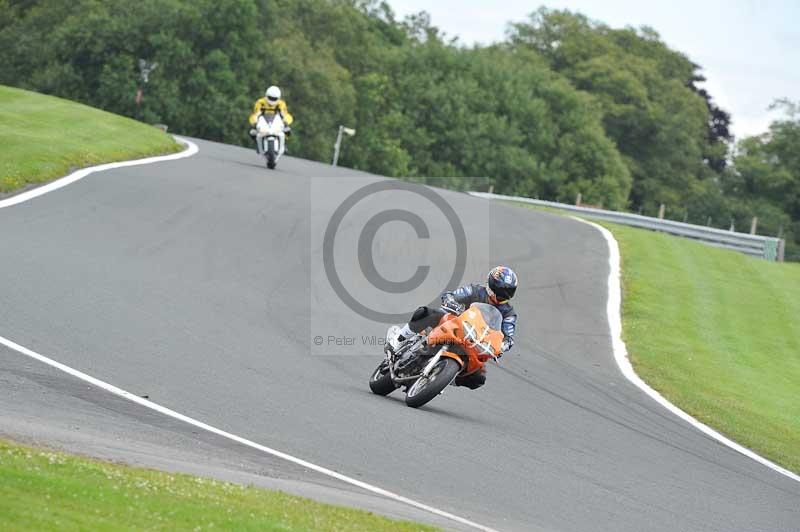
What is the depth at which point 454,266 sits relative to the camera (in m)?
21.8

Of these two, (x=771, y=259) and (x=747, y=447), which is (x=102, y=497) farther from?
(x=771, y=259)

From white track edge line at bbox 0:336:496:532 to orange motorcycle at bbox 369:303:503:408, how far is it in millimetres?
2743

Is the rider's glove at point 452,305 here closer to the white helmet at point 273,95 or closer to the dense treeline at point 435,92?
the white helmet at point 273,95

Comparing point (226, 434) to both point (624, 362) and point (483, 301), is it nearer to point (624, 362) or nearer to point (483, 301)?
point (483, 301)

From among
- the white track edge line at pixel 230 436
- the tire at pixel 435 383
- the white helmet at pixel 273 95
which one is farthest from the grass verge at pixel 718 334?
the white helmet at pixel 273 95

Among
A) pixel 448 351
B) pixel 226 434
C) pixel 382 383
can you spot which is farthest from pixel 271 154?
pixel 226 434

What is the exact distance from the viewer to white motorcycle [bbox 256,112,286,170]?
97.5ft

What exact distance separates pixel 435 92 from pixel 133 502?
7838cm

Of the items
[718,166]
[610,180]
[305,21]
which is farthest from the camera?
[718,166]

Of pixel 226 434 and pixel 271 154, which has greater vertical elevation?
pixel 271 154

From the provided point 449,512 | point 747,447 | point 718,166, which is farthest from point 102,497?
point 718,166

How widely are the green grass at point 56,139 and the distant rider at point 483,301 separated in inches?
396

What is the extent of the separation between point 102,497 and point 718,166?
10937 cm

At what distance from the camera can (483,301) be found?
12570mm
